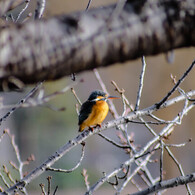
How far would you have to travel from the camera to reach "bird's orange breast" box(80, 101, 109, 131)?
534cm

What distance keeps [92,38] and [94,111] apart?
3.70 meters

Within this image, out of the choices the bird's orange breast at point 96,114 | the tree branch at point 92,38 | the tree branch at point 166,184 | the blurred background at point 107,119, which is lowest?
the tree branch at point 166,184

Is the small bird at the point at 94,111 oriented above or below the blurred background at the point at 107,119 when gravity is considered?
below

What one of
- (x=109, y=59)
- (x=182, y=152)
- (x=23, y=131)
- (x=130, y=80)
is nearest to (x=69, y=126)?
(x=23, y=131)

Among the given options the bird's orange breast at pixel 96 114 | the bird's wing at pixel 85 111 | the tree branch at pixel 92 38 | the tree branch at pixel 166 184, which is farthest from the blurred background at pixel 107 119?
the tree branch at pixel 92 38

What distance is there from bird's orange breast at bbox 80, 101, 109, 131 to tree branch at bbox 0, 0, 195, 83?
357 cm

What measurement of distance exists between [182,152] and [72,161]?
12.2 feet

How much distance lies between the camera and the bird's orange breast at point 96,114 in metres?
5.34

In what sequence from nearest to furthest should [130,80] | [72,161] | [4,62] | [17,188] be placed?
[4,62], [17,188], [72,161], [130,80]

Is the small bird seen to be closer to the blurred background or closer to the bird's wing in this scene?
the bird's wing

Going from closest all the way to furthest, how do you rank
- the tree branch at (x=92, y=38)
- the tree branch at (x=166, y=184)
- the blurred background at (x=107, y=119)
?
the tree branch at (x=92, y=38) < the tree branch at (x=166, y=184) < the blurred background at (x=107, y=119)

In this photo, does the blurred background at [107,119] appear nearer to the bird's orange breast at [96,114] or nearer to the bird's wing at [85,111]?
the bird's wing at [85,111]

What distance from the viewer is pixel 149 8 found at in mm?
1767

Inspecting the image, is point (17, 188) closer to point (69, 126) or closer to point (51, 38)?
point (51, 38)
